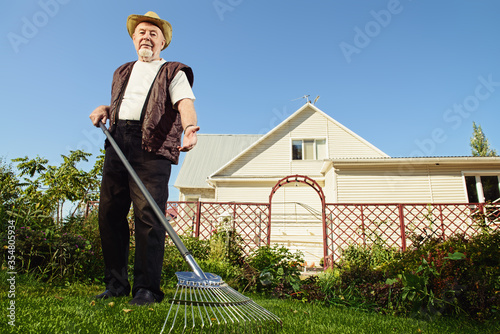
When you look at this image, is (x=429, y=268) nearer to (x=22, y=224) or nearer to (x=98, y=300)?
(x=98, y=300)

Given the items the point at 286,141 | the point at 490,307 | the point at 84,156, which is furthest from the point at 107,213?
the point at 286,141

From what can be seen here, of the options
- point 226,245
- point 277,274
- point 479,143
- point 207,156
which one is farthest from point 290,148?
point 479,143

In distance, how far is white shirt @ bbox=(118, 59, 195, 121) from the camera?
261 centimetres

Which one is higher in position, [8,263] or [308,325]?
[8,263]

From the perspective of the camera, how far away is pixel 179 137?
2684 millimetres

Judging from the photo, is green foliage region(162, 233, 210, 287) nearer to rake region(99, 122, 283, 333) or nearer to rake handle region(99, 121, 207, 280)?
rake handle region(99, 121, 207, 280)

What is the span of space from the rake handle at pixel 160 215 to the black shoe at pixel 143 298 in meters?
0.55

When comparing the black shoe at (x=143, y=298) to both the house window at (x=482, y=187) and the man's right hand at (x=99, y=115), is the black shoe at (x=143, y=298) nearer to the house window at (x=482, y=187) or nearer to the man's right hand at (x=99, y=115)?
the man's right hand at (x=99, y=115)

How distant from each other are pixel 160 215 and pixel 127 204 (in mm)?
684

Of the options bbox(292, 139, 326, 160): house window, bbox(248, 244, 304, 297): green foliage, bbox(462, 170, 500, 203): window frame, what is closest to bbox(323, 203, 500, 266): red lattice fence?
bbox(248, 244, 304, 297): green foliage

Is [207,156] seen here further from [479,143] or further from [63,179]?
[479,143]

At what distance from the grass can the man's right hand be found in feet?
4.76

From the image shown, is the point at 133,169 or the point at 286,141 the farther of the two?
the point at 286,141

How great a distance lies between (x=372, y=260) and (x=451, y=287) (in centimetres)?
325
